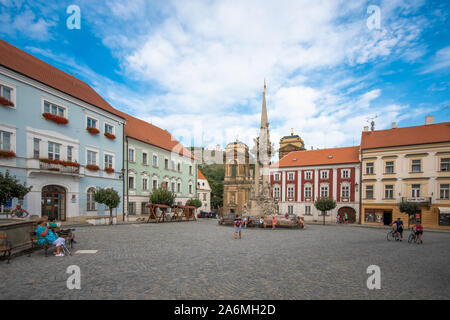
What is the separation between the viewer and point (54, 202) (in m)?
21.0

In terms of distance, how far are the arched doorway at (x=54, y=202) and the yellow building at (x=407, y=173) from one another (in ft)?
112

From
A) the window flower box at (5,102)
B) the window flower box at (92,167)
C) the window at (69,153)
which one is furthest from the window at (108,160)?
the window flower box at (5,102)

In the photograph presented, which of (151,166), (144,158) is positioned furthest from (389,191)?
(144,158)

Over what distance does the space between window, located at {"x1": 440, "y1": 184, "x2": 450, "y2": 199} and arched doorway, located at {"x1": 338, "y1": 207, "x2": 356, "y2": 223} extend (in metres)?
10.1

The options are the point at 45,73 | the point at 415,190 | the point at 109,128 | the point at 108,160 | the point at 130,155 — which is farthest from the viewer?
the point at 415,190

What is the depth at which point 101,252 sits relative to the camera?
1000 centimetres

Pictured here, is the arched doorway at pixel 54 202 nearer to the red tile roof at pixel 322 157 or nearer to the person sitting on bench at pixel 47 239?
the person sitting on bench at pixel 47 239

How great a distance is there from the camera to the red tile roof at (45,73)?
1927 cm

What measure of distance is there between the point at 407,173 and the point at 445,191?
404cm

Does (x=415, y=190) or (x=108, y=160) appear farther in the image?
(x=415, y=190)

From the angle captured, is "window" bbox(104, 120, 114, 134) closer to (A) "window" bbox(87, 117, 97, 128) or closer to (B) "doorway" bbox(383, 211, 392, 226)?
(A) "window" bbox(87, 117, 97, 128)

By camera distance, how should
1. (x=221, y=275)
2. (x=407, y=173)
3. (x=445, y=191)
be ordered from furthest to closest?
1. (x=407, y=173)
2. (x=445, y=191)
3. (x=221, y=275)

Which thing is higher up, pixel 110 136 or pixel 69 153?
pixel 110 136

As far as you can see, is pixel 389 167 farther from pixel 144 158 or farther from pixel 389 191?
pixel 144 158
